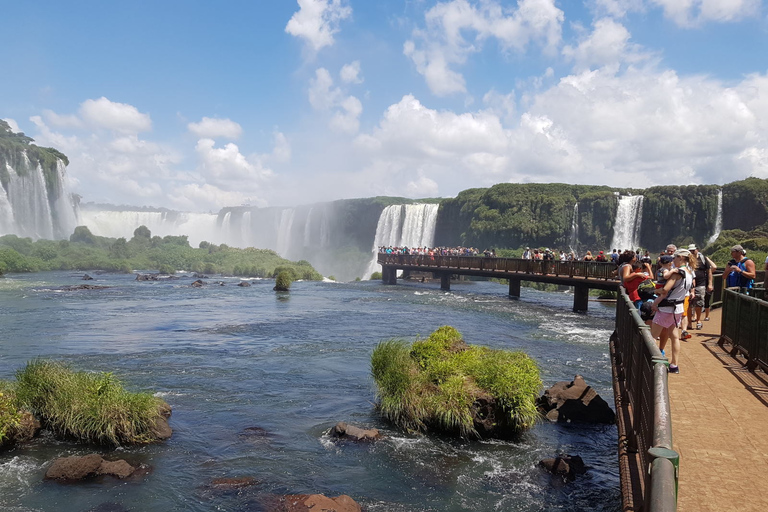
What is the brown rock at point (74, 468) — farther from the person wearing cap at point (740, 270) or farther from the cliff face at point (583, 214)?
the cliff face at point (583, 214)

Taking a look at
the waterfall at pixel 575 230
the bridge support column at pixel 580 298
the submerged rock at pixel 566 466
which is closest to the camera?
the submerged rock at pixel 566 466

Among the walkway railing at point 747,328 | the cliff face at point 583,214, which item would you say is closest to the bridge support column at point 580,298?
the walkway railing at point 747,328

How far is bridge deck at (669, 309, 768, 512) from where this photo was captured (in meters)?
4.56

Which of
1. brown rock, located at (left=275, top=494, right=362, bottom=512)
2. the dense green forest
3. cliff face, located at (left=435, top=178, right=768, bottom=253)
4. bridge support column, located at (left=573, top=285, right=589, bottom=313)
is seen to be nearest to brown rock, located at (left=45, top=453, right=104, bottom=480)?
brown rock, located at (left=275, top=494, right=362, bottom=512)

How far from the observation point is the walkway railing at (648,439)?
113 inches

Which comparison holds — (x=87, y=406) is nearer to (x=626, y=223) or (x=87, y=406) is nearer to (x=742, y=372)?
(x=742, y=372)

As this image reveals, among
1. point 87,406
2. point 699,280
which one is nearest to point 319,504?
point 87,406

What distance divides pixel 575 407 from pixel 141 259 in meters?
67.8

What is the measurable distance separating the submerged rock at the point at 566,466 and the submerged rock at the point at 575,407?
2406 millimetres

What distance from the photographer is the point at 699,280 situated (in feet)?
41.4

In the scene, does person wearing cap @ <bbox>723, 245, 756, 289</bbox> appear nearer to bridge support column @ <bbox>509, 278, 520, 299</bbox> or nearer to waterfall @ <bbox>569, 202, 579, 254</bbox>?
bridge support column @ <bbox>509, 278, 520, 299</bbox>

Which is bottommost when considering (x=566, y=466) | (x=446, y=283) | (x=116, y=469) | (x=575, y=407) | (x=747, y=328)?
(x=116, y=469)

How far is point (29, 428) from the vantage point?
994 cm

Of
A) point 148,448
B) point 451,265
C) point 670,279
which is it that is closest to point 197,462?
point 148,448
